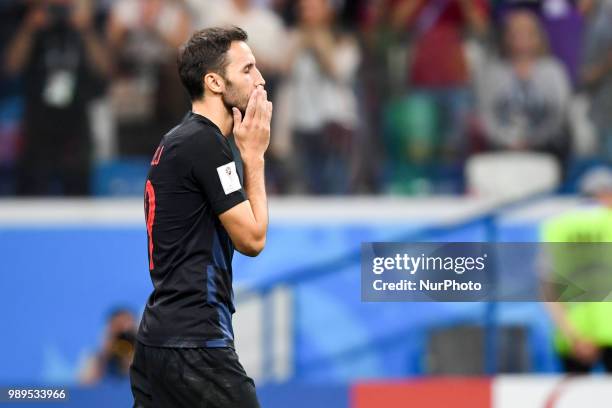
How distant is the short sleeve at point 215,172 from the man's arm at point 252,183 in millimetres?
31

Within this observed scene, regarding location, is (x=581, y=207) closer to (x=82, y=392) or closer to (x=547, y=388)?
(x=547, y=388)

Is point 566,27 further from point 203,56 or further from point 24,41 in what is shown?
point 203,56

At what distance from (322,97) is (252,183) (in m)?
5.12

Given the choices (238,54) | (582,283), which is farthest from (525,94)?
(238,54)

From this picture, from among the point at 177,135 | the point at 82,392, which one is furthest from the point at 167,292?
the point at 82,392

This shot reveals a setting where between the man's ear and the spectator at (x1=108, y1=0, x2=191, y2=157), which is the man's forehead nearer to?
the man's ear

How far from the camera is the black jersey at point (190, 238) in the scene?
143 inches

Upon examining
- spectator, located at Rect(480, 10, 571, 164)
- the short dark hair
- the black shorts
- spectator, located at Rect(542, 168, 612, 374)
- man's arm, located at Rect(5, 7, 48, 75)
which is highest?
man's arm, located at Rect(5, 7, 48, 75)

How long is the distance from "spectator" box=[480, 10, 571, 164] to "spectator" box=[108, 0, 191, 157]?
2271 millimetres

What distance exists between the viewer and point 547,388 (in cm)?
597

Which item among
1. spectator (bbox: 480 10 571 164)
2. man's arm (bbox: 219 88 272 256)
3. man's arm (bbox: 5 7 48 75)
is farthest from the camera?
man's arm (bbox: 5 7 48 75)

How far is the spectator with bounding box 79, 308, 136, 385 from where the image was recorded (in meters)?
7.24

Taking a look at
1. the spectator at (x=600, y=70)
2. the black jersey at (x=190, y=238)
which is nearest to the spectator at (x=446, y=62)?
the spectator at (x=600, y=70)

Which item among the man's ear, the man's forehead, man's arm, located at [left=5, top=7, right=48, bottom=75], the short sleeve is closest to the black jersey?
the short sleeve
